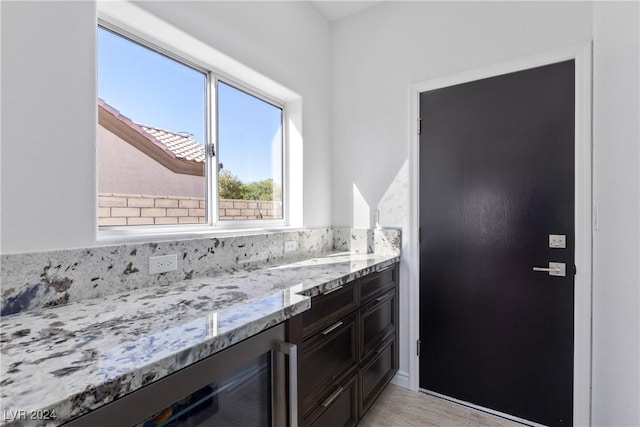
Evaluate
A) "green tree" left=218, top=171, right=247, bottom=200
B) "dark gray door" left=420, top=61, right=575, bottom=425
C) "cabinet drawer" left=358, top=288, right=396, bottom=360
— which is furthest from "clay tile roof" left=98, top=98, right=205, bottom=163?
"dark gray door" left=420, top=61, right=575, bottom=425

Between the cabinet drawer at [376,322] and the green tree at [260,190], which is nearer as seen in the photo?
the cabinet drawer at [376,322]

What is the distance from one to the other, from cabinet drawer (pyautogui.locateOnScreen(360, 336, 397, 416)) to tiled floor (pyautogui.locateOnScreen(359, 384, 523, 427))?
0.14m

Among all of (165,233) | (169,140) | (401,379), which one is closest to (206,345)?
(165,233)

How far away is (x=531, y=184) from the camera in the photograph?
1819 millimetres

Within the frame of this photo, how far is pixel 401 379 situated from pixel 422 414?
32 centimetres

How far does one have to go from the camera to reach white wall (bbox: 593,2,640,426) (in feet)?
2.95

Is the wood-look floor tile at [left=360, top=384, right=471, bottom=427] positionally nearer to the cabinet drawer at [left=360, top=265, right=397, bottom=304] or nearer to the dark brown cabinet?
the dark brown cabinet

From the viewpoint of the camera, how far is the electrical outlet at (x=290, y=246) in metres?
2.08

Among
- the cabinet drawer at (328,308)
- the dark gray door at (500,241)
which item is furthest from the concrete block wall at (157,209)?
the dark gray door at (500,241)

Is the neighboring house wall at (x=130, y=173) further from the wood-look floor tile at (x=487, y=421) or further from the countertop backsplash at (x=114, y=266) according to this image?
the wood-look floor tile at (x=487, y=421)

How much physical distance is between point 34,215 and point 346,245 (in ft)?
6.26

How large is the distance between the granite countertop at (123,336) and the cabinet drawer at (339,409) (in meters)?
0.52

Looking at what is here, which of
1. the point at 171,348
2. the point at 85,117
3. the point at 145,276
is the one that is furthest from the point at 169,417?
the point at 85,117

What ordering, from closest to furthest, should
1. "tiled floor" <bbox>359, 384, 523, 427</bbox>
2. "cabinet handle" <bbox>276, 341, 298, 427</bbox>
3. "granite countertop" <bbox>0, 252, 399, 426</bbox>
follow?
"granite countertop" <bbox>0, 252, 399, 426</bbox> < "cabinet handle" <bbox>276, 341, 298, 427</bbox> < "tiled floor" <bbox>359, 384, 523, 427</bbox>
